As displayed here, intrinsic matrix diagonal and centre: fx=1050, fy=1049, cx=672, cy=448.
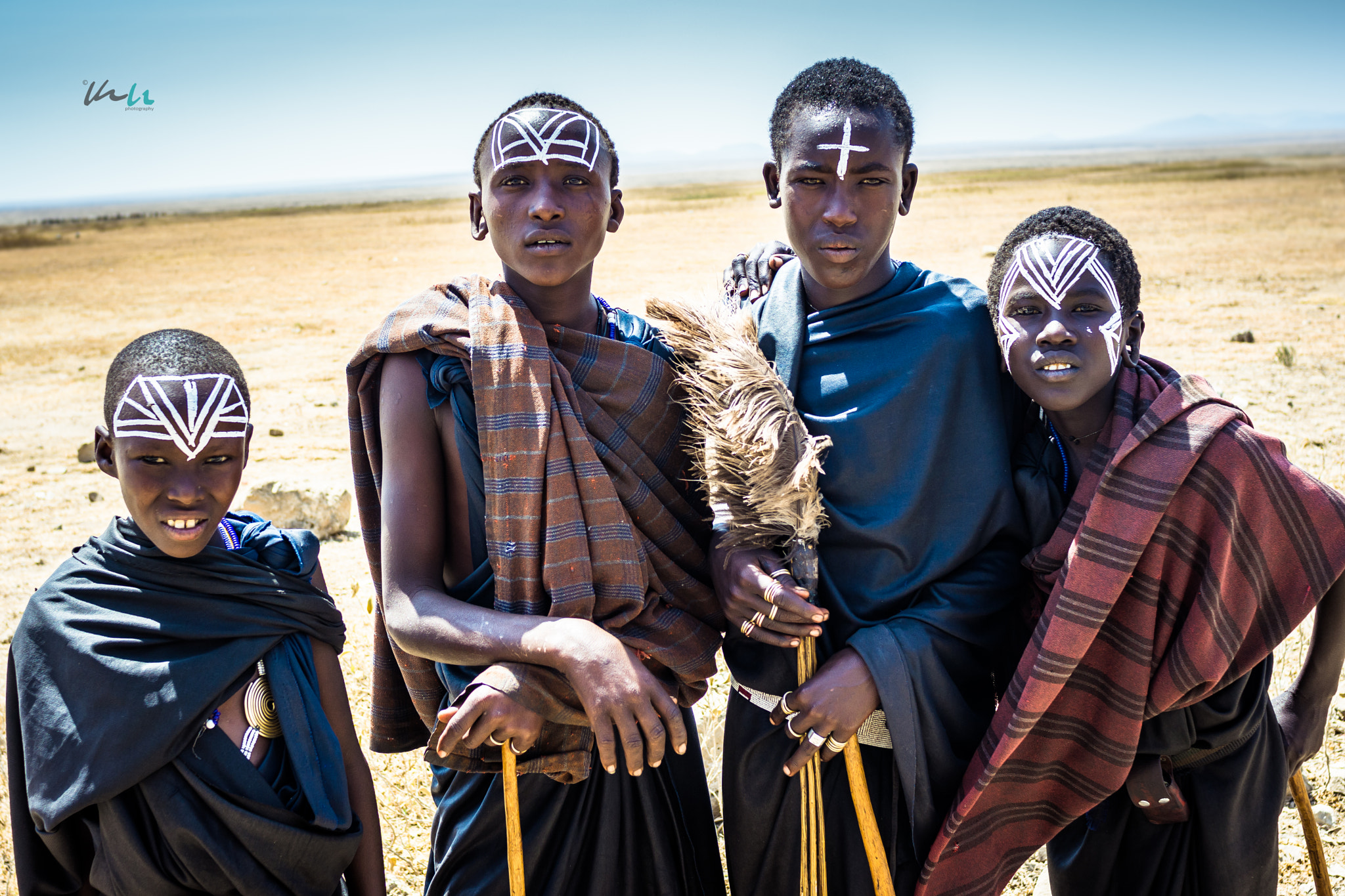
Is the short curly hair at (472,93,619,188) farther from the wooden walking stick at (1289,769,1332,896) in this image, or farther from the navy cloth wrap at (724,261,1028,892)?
the wooden walking stick at (1289,769,1332,896)

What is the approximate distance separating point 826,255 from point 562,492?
2.96 feet

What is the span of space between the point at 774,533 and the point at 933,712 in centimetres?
56

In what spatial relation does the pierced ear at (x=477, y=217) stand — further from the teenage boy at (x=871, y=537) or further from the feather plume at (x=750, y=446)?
the teenage boy at (x=871, y=537)

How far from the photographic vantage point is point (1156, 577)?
2381 mm

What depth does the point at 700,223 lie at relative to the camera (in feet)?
108

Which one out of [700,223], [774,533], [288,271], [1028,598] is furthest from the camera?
[700,223]

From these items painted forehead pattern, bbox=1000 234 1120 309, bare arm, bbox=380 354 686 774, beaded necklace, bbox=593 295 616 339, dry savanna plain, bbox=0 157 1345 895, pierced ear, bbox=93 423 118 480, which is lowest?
dry savanna plain, bbox=0 157 1345 895

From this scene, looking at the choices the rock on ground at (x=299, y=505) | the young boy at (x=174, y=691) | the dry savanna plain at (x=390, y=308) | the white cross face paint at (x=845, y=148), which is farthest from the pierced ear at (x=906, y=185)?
the rock on ground at (x=299, y=505)

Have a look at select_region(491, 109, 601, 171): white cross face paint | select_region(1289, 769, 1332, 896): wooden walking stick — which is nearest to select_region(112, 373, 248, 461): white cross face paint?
select_region(491, 109, 601, 171): white cross face paint

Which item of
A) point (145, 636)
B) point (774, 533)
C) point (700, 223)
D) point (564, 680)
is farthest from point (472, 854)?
point (700, 223)

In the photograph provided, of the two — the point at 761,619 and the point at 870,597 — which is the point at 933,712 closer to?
the point at 870,597

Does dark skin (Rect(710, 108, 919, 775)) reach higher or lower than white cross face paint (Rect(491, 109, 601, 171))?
lower

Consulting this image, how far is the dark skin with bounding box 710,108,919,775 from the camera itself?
233cm

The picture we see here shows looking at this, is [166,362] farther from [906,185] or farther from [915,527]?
[906,185]
